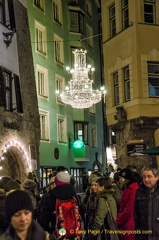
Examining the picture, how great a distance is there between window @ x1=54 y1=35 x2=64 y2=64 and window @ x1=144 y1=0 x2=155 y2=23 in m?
13.8

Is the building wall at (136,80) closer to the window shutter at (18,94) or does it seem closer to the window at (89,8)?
the window shutter at (18,94)

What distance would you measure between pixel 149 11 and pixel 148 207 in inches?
630

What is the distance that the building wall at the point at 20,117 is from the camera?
1997cm

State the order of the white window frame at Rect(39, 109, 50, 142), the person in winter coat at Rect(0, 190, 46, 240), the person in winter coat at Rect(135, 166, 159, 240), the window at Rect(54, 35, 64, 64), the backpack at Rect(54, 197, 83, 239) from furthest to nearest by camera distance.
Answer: the window at Rect(54, 35, 64, 64) → the white window frame at Rect(39, 109, 50, 142) → the backpack at Rect(54, 197, 83, 239) → the person in winter coat at Rect(135, 166, 159, 240) → the person in winter coat at Rect(0, 190, 46, 240)

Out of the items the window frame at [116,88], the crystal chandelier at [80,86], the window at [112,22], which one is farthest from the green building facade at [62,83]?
the window frame at [116,88]

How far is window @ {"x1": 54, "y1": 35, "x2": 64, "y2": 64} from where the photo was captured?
1331 inches

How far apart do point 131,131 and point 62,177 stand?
1351 centimetres

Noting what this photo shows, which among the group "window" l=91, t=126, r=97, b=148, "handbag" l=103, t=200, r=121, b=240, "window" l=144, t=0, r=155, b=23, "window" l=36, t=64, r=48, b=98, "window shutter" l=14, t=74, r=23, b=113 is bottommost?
"handbag" l=103, t=200, r=121, b=240

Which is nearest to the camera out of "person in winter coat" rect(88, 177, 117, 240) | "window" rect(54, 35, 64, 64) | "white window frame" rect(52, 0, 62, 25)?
"person in winter coat" rect(88, 177, 117, 240)

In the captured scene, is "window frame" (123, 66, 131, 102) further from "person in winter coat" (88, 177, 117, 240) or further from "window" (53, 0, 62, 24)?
"window" (53, 0, 62, 24)

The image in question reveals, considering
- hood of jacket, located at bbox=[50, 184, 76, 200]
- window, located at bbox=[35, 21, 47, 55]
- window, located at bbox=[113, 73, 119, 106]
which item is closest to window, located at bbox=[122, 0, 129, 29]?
window, located at bbox=[113, 73, 119, 106]

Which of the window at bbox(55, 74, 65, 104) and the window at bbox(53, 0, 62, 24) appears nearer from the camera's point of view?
the window at bbox(55, 74, 65, 104)

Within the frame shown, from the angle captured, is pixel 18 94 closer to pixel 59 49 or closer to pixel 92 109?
pixel 59 49

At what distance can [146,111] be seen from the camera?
64.6ft
